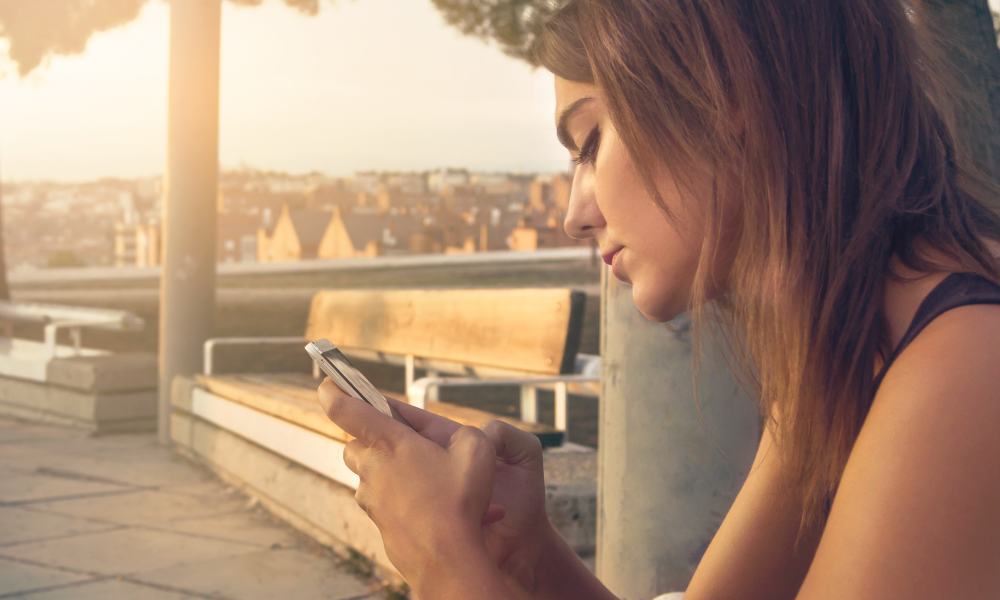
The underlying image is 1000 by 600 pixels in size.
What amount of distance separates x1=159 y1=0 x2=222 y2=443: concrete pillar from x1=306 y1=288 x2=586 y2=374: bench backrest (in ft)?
3.40

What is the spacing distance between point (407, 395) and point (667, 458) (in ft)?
7.01

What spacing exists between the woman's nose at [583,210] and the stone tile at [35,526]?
362 cm

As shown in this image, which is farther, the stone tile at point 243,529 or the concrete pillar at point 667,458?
the stone tile at point 243,529

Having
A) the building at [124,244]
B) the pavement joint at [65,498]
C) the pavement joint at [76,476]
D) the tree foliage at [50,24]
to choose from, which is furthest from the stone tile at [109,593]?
the building at [124,244]

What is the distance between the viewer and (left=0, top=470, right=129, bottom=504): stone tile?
457cm

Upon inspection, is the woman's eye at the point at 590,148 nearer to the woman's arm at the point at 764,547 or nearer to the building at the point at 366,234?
the woman's arm at the point at 764,547

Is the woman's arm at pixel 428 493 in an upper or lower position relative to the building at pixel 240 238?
lower

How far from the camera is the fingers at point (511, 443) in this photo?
1310mm

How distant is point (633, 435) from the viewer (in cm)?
214

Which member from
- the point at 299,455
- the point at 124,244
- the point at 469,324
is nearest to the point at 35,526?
the point at 299,455

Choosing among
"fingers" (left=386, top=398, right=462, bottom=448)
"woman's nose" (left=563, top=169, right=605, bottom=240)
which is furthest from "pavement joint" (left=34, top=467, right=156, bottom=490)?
"woman's nose" (left=563, top=169, right=605, bottom=240)

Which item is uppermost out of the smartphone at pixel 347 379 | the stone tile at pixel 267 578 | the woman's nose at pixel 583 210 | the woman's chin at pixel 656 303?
the woman's nose at pixel 583 210

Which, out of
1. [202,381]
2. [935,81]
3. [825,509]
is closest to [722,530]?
[825,509]

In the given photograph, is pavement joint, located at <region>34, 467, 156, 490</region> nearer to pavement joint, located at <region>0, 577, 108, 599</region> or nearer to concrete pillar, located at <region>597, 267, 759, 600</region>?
pavement joint, located at <region>0, 577, 108, 599</region>
